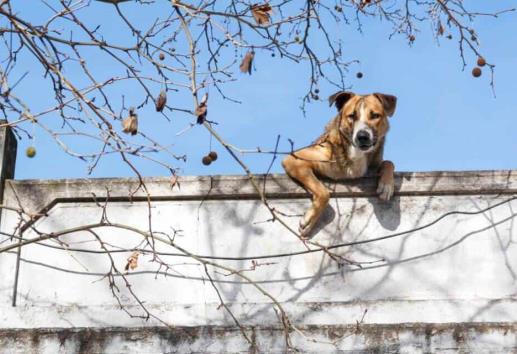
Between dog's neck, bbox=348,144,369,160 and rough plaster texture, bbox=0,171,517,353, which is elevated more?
dog's neck, bbox=348,144,369,160

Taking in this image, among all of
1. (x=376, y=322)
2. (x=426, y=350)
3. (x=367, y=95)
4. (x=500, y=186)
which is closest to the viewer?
(x=426, y=350)

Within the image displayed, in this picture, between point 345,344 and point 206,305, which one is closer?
point 345,344

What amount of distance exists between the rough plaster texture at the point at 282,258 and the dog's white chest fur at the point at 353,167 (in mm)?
103

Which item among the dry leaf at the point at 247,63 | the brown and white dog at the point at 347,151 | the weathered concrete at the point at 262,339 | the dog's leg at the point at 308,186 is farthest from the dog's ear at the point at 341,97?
the weathered concrete at the point at 262,339

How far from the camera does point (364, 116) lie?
805 centimetres

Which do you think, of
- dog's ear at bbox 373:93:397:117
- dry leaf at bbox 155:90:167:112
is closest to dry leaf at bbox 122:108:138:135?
dry leaf at bbox 155:90:167:112

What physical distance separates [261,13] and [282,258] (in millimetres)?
1662

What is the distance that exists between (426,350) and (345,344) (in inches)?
18.1

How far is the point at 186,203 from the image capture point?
24.4ft

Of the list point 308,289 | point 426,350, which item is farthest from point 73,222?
point 426,350

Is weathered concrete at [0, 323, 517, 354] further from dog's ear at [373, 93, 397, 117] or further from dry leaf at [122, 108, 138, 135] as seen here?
dog's ear at [373, 93, 397, 117]

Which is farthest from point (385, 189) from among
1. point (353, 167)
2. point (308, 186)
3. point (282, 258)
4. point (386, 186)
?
point (282, 258)

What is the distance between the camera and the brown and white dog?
7332mm

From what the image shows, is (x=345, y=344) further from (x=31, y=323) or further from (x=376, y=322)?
(x=31, y=323)
